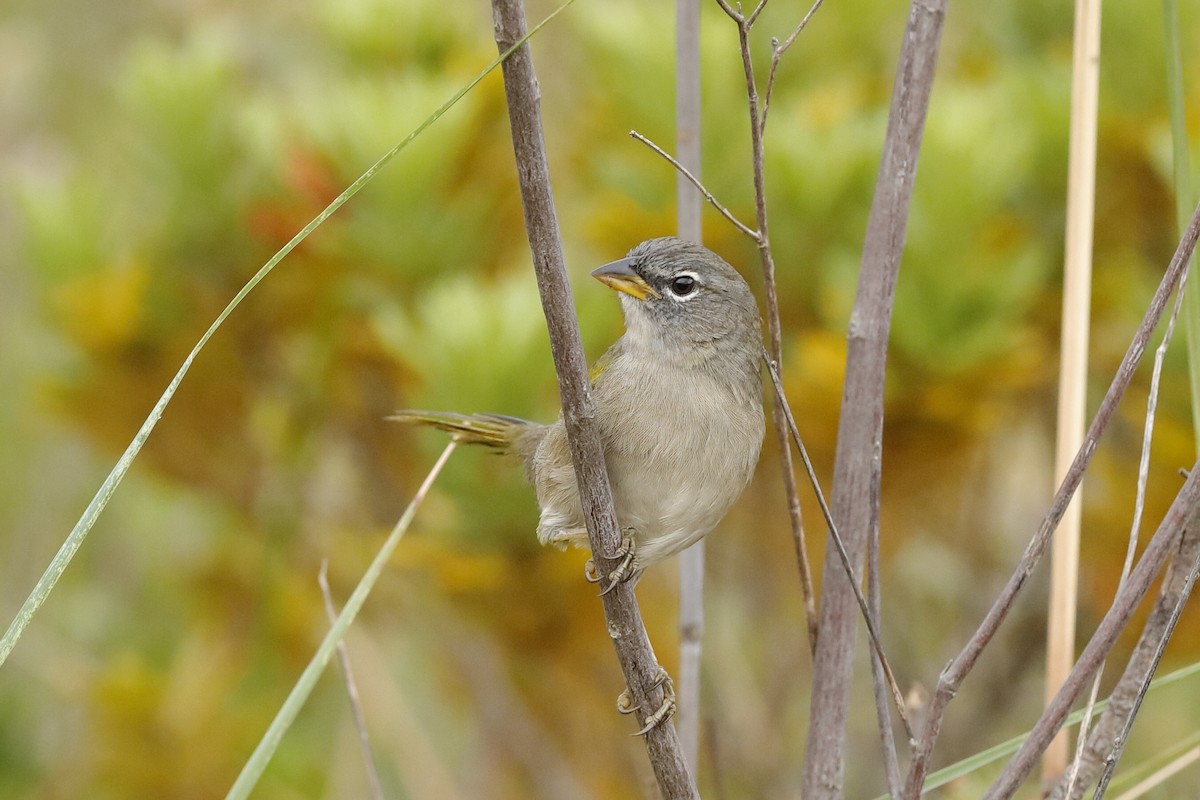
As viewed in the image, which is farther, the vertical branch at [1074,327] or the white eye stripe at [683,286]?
the white eye stripe at [683,286]

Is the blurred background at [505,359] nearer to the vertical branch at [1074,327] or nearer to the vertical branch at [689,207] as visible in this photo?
the vertical branch at [689,207]

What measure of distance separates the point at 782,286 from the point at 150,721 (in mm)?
1600

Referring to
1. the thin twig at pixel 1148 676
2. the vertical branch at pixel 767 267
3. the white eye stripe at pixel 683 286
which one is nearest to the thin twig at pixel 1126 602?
the thin twig at pixel 1148 676

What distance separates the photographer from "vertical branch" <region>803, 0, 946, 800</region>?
1261mm

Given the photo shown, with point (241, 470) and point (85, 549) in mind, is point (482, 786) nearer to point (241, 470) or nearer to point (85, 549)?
point (241, 470)

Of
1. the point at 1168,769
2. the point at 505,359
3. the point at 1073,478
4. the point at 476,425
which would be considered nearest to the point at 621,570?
the point at 1073,478

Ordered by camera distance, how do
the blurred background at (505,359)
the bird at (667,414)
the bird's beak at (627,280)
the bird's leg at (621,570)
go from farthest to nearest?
the blurred background at (505,359) < the bird's beak at (627,280) < the bird at (667,414) < the bird's leg at (621,570)

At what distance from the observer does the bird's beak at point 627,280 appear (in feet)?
5.82

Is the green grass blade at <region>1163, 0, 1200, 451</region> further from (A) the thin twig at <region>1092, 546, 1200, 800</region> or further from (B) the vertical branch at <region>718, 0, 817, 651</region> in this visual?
(B) the vertical branch at <region>718, 0, 817, 651</region>

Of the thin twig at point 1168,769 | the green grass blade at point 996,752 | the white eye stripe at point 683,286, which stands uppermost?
the white eye stripe at point 683,286

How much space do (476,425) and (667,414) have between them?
1.47 feet

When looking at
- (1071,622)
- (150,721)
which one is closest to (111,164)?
(150,721)

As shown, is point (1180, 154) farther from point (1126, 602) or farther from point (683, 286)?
point (683, 286)

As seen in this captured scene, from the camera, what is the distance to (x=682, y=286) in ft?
5.92
